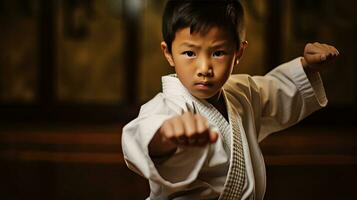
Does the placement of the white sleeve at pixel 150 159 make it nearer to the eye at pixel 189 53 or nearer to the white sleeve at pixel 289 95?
the eye at pixel 189 53

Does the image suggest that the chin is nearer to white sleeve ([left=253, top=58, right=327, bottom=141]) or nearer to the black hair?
the black hair

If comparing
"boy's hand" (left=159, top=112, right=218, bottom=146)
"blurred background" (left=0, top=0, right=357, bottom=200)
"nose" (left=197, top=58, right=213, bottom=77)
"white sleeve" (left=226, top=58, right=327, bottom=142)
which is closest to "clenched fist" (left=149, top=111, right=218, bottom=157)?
"boy's hand" (left=159, top=112, right=218, bottom=146)

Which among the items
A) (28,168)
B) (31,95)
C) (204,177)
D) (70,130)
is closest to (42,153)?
(28,168)

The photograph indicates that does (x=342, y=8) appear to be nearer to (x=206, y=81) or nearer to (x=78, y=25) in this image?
(x=78, y=25)

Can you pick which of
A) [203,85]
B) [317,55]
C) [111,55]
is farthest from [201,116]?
[111,55]

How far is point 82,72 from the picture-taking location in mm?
4812

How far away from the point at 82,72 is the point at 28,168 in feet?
6.45

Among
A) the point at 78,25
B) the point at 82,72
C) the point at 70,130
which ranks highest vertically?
the point at 78,25

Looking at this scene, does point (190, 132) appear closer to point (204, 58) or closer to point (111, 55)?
point (204, 58)

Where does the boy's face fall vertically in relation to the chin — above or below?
above

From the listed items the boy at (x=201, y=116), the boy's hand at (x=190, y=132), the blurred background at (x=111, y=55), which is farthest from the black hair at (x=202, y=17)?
the blurred background at (x=111, y=55)

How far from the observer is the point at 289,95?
121cm

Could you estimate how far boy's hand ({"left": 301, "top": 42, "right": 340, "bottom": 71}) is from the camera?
1.12 meters

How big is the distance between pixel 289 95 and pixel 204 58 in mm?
332
